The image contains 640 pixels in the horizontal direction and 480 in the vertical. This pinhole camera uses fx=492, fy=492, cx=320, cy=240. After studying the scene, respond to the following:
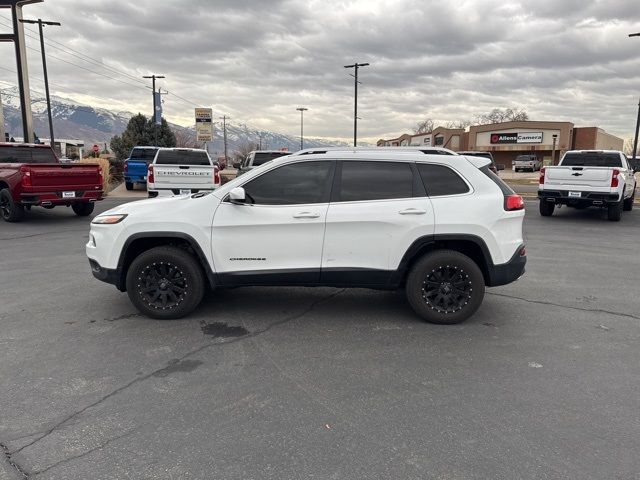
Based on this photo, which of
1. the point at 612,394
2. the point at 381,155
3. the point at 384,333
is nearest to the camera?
the point at 612,394

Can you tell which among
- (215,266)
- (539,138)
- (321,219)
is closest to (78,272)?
(215,266)

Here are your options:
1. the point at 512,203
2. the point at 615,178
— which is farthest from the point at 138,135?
the point at 512,203

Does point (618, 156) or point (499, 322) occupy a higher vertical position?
point (618, 156)

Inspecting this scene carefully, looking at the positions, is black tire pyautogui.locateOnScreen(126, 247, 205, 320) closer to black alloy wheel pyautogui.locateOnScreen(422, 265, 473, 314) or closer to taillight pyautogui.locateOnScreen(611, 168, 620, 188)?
black alloy wheel pyautogui.locateOnScreen(422, 265, 473, 314)

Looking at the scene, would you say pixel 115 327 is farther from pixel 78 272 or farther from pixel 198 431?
pixel 78 272

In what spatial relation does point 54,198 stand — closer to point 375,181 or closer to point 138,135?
point 375,181

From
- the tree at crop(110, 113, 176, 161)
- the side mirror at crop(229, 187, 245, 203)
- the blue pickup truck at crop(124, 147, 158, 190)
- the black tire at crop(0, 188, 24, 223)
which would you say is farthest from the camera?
the tree at crop(110, 113, 176, 161)

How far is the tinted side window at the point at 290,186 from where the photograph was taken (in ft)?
15.9

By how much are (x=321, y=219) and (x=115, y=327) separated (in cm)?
226

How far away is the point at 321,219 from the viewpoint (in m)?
4.73

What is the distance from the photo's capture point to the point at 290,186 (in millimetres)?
4867

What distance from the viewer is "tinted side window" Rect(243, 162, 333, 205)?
4.84 metres

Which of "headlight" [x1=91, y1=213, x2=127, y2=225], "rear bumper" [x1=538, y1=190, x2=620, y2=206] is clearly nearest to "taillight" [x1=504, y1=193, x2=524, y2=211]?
"headlight" [x1=91, y1=213, x2=127, y2=225]

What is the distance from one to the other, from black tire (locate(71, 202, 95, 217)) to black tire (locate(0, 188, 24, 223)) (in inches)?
62.8
